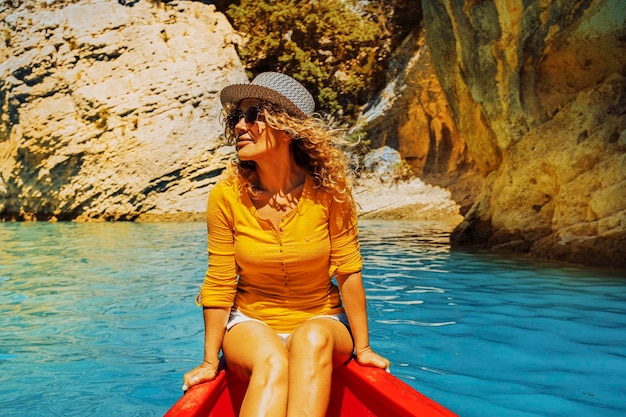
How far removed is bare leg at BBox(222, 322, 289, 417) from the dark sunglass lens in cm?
81

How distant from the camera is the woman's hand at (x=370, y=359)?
2164 mm

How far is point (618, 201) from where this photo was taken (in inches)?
231

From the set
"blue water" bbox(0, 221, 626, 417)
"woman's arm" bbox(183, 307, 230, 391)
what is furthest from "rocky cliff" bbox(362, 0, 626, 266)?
"woman's arm" bbox(183, 307, 230, 391)

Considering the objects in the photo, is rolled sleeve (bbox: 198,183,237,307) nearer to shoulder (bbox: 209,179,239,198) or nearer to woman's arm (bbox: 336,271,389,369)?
shoulder (bbox: 209,179,239,198)

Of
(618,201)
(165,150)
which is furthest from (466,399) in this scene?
(165,150)

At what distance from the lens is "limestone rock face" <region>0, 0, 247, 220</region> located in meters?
16.2

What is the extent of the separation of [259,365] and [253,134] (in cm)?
93

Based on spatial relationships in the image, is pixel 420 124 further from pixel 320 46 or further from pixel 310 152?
pixel 310 152

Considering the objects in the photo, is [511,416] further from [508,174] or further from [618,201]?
[508,174]

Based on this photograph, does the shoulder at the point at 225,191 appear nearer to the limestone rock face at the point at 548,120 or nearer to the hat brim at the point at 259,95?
the hat brim at the point at 259,95

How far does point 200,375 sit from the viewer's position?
2.04m

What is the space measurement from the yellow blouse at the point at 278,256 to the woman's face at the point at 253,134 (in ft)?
0.51

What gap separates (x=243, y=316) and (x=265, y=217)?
413 mm

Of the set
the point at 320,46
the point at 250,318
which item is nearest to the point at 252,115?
the point at 250,318
